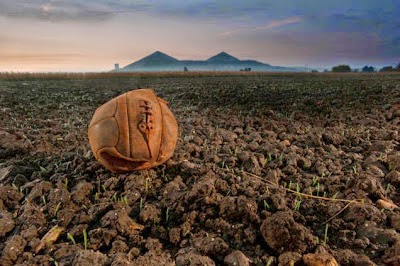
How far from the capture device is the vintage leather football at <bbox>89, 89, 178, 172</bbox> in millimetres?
3428

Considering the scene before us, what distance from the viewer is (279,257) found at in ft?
8.64

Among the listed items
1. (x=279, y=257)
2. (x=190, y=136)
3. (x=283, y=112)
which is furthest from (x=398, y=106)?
(x=279, y=257)

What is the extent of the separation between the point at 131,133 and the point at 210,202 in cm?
106

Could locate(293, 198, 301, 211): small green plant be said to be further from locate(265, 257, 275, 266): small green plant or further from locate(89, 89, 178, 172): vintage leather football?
locate(89, 89, 178, 172): vintage leather football

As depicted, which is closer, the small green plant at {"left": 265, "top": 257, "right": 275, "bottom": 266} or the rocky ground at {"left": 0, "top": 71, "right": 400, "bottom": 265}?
the small green plant at {"left": 265, "top": 257, "right": 275, "bottom": 266}

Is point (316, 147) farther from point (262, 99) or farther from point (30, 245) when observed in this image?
point (262, 99)

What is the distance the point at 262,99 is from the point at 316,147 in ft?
18.0

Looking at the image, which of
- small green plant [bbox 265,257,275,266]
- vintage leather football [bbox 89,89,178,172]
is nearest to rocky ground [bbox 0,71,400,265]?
small green plant [bbox 265,257,275,266]

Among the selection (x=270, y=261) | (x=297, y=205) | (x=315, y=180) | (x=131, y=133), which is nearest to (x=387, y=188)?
(x=315, y=180)

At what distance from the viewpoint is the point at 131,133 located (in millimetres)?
3436

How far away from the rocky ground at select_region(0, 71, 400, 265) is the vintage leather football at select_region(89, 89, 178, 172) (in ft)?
1.01

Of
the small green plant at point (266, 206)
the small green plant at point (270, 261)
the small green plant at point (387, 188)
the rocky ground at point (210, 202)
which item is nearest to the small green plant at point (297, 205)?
the rocky ground at point (210, 202)

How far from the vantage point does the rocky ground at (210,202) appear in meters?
2.73

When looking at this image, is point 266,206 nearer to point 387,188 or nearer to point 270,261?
point 270,261
